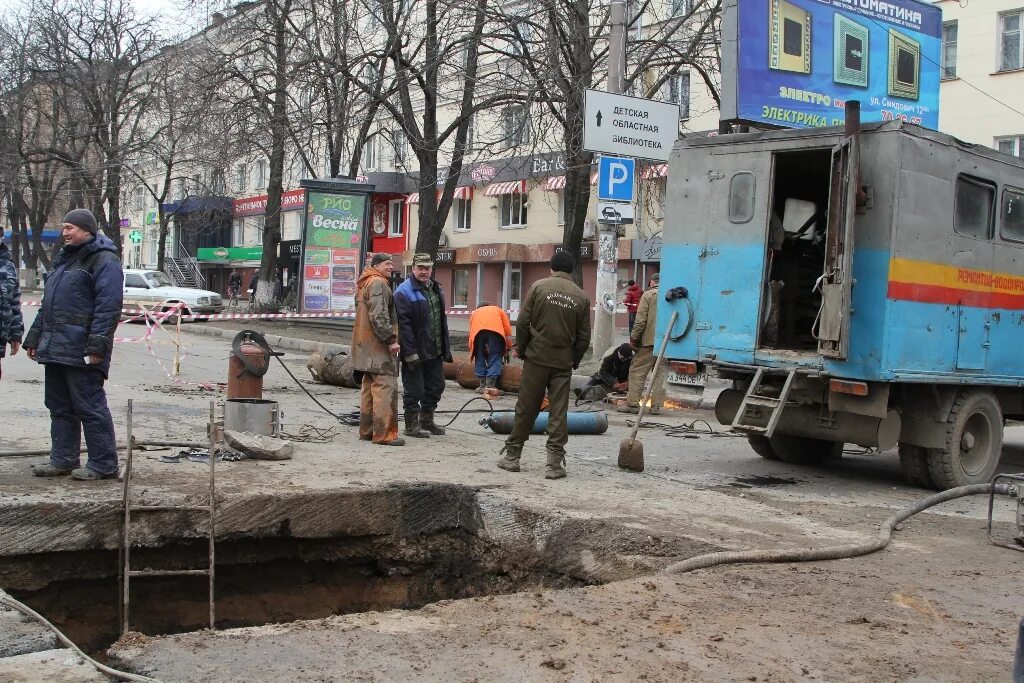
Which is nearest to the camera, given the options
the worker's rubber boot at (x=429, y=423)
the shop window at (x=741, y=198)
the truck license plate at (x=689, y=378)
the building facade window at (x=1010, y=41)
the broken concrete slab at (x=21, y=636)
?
the broken concrete slab at (x=21, y=636)

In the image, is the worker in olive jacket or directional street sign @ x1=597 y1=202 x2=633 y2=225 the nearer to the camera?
the worker in olive jacket

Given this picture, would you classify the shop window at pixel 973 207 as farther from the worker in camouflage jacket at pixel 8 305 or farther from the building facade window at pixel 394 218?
the building facade window at pixel 394 218

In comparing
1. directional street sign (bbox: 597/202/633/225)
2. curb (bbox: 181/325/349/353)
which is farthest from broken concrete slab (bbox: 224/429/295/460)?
curb (bbox: 181/325/349/353)

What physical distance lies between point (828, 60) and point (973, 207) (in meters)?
5.23

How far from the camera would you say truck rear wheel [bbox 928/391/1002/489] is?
8.33 m

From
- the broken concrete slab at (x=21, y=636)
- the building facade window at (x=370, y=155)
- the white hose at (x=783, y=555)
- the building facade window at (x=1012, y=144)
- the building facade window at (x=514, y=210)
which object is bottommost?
the broken concrete slab at (x=21, y=636)

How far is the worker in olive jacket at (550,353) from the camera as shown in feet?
25.6

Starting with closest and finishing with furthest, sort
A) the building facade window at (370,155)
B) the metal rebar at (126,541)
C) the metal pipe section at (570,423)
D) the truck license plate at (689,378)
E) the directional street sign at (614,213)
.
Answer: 1. the metal rebar at (126,541)
2. the truck license plate at (689,378)
3. the metal pipe section at (570,423)
4. the directional street sign at (614,213)
5. the building facade window at (370,155)

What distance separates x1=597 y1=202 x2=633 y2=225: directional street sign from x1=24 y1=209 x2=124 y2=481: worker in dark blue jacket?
8108 millimetres

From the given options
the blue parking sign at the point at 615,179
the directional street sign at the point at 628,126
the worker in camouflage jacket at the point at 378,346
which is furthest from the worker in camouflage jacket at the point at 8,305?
the blue parking sign at the point at 615,179

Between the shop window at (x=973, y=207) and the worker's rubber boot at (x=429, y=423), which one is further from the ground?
the shop window at (x=973, y=207)

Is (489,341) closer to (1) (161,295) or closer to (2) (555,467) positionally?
(2) (555,467)

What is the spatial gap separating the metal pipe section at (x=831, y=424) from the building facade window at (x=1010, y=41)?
65.2ft

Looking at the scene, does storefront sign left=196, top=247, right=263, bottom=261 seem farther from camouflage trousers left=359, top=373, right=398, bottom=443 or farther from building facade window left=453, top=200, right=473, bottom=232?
camouflage trousers left=359, top=373, right=398, bottom=443
